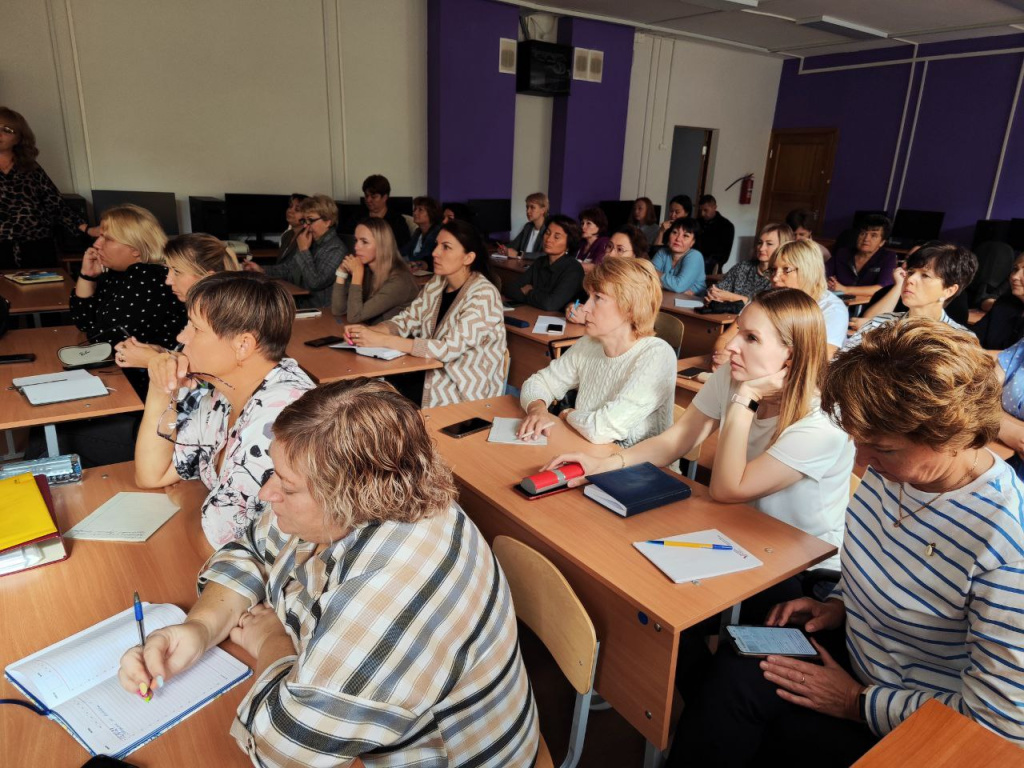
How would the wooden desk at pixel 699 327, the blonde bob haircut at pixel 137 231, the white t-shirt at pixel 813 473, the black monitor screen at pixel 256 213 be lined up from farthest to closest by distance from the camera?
the black monitor screen at pixel 256 213 → the wooden desk at pixel 699 327 → the blonde bob haircut at pixel 137 231 → the white t-shirt at pixel 813 473

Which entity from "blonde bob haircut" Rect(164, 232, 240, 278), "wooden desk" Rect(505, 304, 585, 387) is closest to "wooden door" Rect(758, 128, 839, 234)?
"wooden desk" Rect(505, 304, 585, 387)

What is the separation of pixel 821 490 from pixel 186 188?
6.11 meters

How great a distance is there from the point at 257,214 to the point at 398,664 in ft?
19.7

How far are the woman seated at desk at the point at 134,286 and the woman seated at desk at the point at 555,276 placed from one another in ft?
7.90

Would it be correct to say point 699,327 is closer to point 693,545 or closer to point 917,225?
point 693,545

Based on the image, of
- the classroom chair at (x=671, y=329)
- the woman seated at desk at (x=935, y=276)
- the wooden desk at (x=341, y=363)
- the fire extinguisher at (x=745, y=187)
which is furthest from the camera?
the fire extinguisher at (x=745, y=187)

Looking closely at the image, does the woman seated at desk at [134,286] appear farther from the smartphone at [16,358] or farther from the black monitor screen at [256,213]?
the black monitor screen at [256,213]

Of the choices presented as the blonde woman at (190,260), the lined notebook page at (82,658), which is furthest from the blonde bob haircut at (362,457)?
the blonde woman at (190,260)

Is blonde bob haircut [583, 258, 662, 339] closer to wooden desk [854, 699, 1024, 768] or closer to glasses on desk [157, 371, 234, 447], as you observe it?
glasses on desk [157, 371, 234, 447]

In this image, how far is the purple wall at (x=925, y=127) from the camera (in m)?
7.70

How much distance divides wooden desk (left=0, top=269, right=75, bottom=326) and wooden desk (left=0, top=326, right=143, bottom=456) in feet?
2.13

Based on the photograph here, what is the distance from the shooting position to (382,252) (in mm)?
3902

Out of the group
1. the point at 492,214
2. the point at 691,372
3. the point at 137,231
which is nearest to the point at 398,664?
the point at 691,372

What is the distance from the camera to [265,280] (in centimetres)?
187
